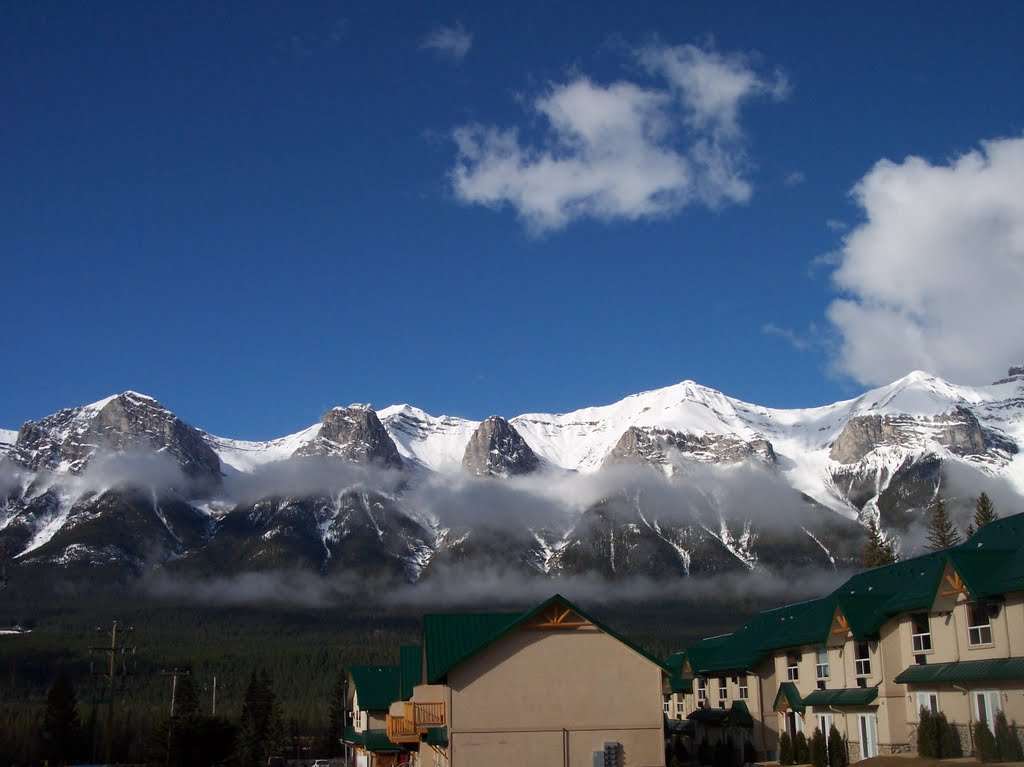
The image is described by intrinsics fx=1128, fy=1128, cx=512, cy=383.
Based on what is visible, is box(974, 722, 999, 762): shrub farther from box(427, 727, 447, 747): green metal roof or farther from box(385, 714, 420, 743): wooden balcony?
box(385, 714, 420, 743): wooden balcony

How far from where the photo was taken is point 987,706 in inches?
1535

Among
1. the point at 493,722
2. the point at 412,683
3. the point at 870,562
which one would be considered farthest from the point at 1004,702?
the point at 870,562

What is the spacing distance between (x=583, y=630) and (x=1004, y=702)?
48.7 feet

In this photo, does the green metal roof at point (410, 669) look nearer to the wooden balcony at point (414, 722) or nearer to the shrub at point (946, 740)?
the wooden balcony at point (414, 722)

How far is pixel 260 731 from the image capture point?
344 ft

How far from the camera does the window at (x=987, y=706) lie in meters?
38.5

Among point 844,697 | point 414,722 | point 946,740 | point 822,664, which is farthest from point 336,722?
point 946,740

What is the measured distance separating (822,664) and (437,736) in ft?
60.6

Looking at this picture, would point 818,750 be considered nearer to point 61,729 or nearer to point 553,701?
point 553,701

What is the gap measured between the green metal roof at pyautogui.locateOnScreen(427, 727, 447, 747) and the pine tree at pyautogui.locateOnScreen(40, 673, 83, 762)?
2759 inches

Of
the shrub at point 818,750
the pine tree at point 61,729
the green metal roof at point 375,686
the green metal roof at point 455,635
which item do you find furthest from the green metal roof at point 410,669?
the pine tree at point 61,729

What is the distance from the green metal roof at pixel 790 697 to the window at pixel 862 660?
5365 mm

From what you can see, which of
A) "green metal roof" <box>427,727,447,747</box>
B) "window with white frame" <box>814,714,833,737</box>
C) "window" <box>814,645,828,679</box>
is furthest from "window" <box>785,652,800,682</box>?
"green metal roof" <box>427,727,447,747</box>

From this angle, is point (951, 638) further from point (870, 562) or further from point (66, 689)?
point (66, 689)
